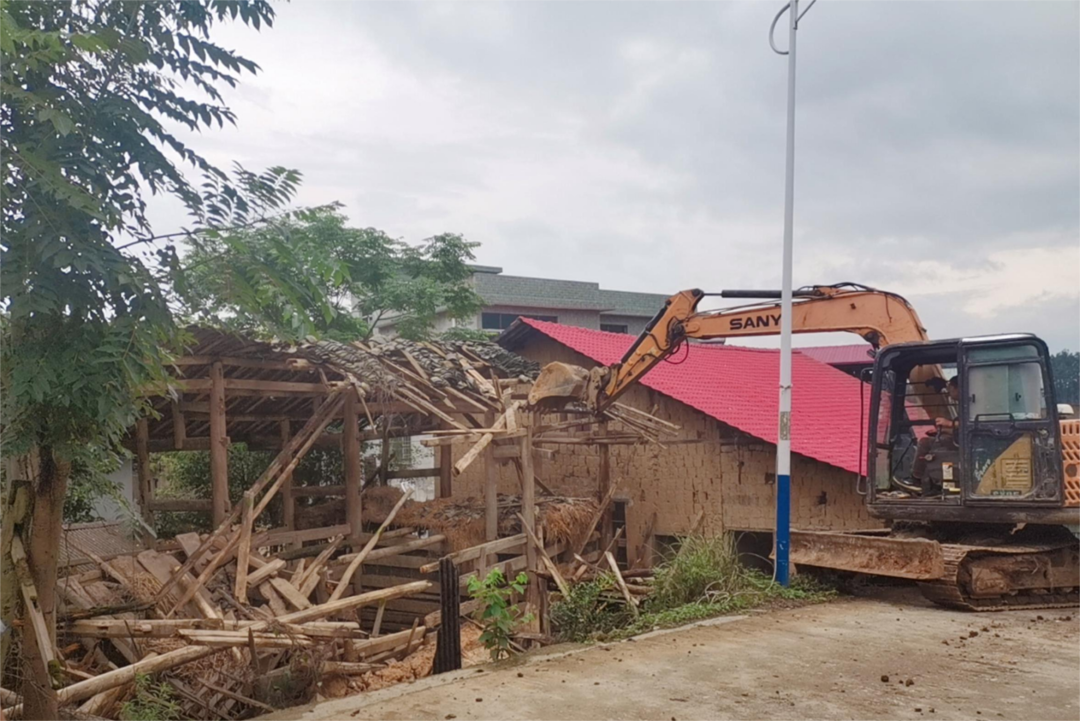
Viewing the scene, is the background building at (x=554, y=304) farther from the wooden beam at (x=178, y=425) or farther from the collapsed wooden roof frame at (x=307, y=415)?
the wooden beam at (x=178, y=425)

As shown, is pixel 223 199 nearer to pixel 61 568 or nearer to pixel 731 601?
pixel 61 568

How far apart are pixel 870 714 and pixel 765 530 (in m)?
10.7

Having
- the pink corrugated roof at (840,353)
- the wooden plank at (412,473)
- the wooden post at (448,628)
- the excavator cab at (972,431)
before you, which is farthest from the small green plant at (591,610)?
the pink corrugated roof at (840,353)

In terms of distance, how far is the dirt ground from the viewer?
5953 millimetres

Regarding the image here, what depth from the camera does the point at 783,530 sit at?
1035 centimetres

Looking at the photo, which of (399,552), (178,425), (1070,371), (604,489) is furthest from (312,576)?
(1070,371)

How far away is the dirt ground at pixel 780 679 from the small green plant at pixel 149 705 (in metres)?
1.40

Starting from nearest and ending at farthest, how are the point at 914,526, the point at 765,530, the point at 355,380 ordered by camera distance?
the point at 914,526, the point at 355,380, the point at 765,530

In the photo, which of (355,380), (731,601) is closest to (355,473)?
(355,380)

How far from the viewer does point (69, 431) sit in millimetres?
6031

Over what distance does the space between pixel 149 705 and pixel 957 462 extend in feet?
27.3

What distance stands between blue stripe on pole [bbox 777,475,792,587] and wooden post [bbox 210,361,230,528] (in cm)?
669

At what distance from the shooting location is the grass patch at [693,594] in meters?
9.57

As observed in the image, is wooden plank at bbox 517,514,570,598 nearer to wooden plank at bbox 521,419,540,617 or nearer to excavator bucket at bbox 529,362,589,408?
wooden plank at bbox 521,419,540,617
